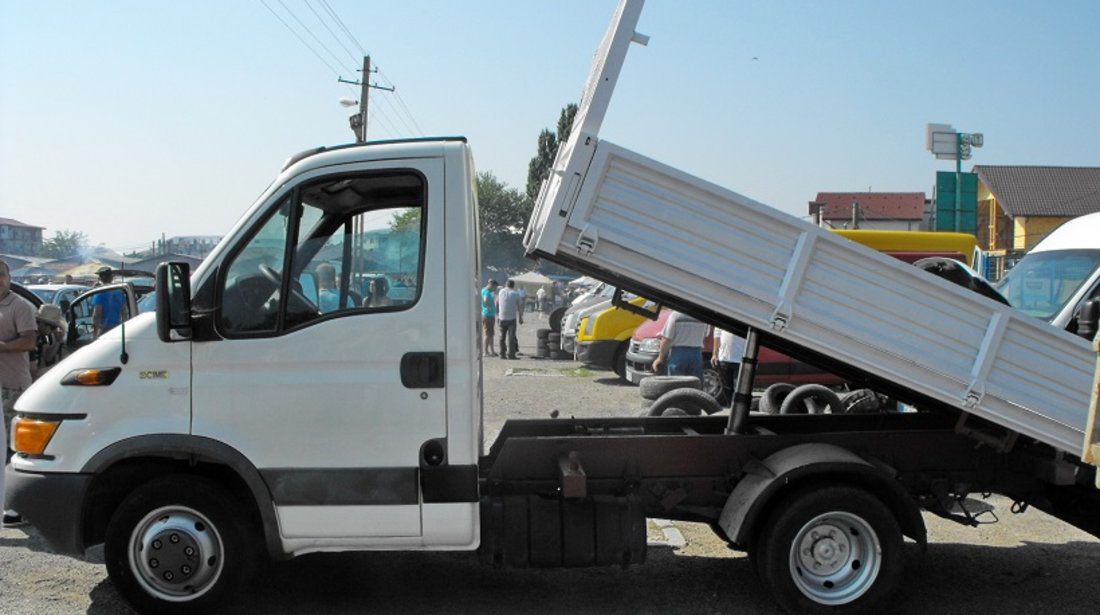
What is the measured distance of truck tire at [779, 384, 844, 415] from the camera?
924 centimetres

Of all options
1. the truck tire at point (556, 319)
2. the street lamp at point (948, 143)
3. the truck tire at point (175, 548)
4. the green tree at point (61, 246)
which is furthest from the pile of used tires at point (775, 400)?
the green tree at point (61, 246)

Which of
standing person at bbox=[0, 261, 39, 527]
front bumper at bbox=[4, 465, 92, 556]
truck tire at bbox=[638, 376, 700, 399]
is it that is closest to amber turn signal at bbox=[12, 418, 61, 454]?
front bumper at bbox=[4, 465, 92, 556]

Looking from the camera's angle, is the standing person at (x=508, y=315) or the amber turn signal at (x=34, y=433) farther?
the standing person at (x=508, y=315)

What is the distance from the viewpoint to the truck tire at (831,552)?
503 centimetres

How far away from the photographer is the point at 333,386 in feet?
15.7

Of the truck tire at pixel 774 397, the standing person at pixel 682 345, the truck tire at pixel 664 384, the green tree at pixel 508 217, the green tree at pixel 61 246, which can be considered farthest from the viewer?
the green tree at pixel 61 246

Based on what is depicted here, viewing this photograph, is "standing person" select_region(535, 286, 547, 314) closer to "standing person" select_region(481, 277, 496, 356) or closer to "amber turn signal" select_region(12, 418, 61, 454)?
"standing person" select_region(481, 277, 496, 356)

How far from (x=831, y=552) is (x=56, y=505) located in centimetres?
412

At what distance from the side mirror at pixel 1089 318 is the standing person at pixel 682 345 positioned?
437 centimetres

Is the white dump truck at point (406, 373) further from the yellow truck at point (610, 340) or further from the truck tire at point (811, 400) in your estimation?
the yellow truck at point (610, 340)

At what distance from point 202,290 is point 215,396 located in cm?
56

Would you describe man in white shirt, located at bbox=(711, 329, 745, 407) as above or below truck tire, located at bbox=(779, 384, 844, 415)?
above

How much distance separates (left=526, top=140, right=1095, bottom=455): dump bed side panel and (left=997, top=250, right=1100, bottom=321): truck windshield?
4243 mm

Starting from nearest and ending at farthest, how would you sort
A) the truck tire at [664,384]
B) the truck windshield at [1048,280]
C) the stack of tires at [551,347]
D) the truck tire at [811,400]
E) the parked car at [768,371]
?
1. the truck windshield at [1048,280]
2. the truck tire at [811,400]
3. the truck tire at [664,384]
4. the parked car at [768,371]
5. the stack of tires at [551,347]
